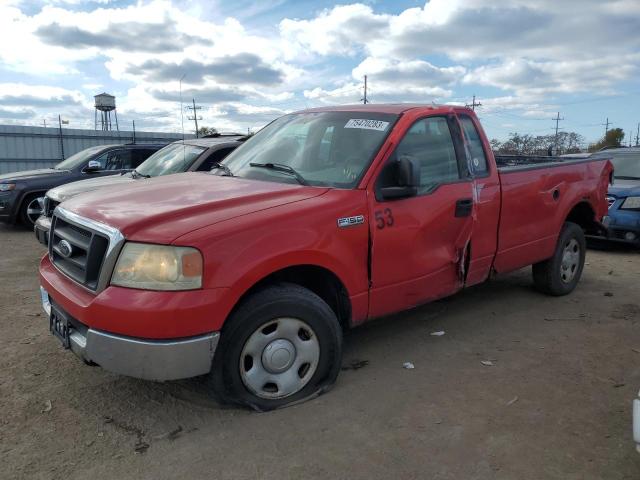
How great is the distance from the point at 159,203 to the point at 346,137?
4.84ft

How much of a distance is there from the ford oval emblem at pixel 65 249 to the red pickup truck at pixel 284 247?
0.02m

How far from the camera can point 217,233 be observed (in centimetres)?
284

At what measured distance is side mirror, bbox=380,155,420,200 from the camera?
3463 mm

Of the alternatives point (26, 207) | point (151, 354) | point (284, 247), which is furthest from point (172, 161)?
point (151, 354)

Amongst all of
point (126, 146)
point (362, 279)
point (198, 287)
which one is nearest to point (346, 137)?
point (362, 279)

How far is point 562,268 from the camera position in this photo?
5.54 m

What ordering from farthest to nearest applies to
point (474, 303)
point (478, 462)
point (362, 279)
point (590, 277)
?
point (590, 277) < point (474, 303) < point (362, 279) < point (478, 462)

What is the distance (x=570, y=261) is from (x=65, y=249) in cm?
488

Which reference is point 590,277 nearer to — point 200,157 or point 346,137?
point 346,137

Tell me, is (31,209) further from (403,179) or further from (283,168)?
(403,179)

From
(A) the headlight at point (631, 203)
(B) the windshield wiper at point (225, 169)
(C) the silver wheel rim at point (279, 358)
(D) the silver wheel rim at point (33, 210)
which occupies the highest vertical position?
(B) the windshield wiper at point (225, 169)

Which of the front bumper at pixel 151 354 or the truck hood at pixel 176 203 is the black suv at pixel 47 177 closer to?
the truck hood at pixel 176 203

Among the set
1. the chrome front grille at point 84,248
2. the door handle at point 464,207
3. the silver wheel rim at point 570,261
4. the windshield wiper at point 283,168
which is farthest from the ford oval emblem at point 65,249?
the silver wheel rim at point 570,261

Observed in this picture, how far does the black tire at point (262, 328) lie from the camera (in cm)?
294
